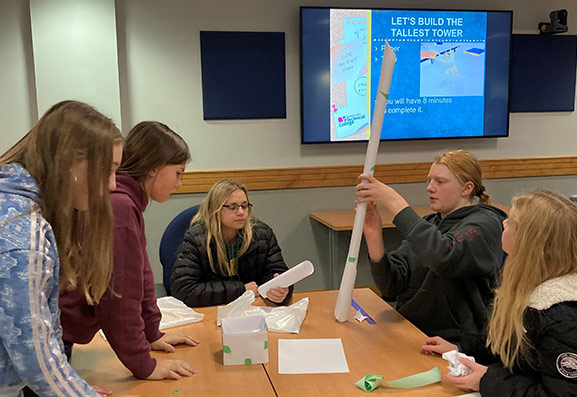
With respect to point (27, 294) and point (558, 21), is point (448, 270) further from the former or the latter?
point (558, 21)

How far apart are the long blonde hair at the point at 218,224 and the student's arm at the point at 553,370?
139cm

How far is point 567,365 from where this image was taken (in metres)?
1.14

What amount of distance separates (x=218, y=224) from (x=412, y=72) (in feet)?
7.34

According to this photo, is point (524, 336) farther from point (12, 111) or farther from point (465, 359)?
point (12, 111)

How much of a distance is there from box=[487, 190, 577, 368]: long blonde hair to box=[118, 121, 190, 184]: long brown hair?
97cm

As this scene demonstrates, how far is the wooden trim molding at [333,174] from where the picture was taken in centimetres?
382

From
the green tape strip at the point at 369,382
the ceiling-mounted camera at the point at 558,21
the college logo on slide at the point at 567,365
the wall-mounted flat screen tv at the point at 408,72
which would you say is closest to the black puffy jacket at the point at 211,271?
the green tape strip at the point at 369,382

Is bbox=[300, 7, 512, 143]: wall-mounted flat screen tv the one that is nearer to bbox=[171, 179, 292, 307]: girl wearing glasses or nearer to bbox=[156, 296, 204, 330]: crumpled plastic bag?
bbox=[171, 179, 292, 307]: girl wearing glasses

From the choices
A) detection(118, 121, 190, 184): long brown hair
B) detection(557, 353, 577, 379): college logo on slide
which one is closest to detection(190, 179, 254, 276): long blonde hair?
detection(118, 121, 190, 184): long brown hair

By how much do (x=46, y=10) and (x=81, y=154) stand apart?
2.73 meters

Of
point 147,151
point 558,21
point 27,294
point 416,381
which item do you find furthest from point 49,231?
point 558,21

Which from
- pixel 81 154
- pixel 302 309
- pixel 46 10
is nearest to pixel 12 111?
pixel 46 10

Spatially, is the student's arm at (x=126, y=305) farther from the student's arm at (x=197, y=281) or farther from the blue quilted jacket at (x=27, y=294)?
the student's arm at (x=197, y=281)

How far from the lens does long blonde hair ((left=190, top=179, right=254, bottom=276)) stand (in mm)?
2395
